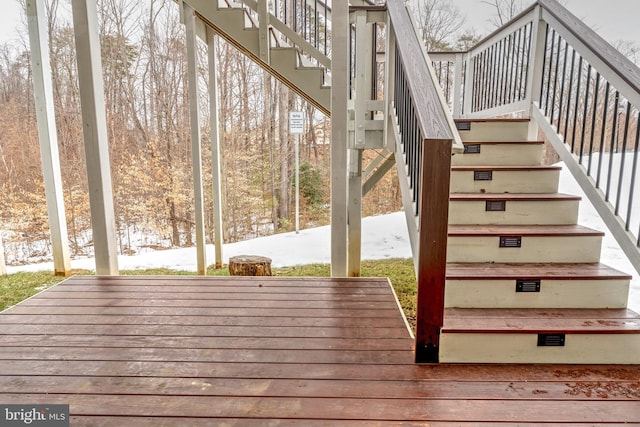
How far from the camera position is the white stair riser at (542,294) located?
6.75ft

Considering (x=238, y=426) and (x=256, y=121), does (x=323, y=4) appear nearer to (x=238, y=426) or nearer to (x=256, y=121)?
(x=238, y=426)

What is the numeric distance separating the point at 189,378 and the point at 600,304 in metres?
2.20

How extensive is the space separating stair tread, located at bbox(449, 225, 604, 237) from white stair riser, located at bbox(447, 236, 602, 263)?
24 mm

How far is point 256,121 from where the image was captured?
10.4 meters

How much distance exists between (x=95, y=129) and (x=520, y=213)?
3234 mm

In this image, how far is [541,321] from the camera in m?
1.91

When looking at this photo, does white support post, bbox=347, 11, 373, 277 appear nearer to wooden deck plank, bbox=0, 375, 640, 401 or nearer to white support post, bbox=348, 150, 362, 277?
white support post, bbox=348, 150, 362, 277

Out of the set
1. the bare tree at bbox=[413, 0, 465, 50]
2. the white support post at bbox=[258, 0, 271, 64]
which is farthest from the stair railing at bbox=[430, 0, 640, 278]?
the bare tree at bbox=[413, 0, 465, 50]

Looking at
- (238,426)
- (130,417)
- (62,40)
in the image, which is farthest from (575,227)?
(62,40)

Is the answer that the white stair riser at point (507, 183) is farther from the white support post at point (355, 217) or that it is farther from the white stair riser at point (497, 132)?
the white support post at point (355, 217)

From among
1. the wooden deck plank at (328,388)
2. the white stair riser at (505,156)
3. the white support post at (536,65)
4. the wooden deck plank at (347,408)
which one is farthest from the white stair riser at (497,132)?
the wooden deck plank at (347,408)

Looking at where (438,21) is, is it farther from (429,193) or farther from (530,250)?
(429,193)

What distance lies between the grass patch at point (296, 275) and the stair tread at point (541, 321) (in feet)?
6.35

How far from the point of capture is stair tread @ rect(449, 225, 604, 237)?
7.45ft
